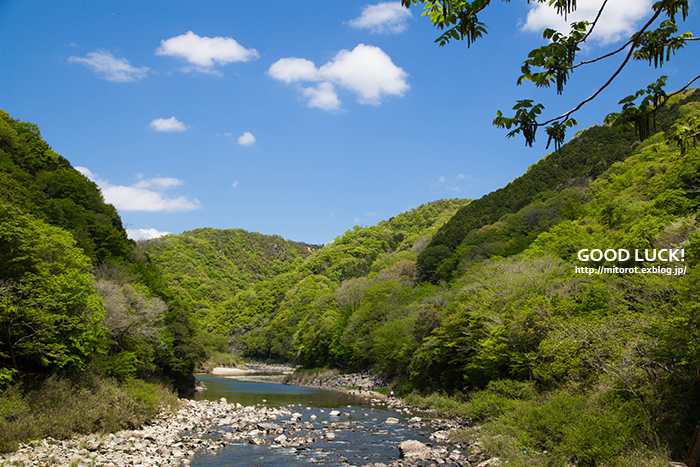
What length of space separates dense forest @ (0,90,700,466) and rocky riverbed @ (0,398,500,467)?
4.62 feet

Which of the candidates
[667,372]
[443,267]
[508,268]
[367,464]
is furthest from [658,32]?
[443,267]

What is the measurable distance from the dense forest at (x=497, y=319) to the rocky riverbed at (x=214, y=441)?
1.41m

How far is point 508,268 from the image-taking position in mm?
36812

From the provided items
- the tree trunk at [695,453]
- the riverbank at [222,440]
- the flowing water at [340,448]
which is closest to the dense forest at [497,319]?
the tree trunk at [695,453]

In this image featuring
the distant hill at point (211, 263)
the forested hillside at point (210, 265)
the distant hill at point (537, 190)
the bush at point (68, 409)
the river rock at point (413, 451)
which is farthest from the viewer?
the distant hill at point (211, 263)

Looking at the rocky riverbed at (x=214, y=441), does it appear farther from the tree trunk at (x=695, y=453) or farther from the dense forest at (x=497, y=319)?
the tree trunk at (x=695, y=453)

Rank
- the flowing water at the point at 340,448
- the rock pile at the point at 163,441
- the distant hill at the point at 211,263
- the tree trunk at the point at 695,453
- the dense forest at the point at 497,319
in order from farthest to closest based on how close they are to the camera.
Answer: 1. the distant hill at the point at 211,263
2. the flowing water at the point at 340,448
3. the rock pile at the point at 163,441
4. the dense forest at the point at 497,319
5. the tree trunk at the point at 695,453

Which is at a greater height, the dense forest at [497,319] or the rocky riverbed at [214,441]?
the dense forest at [497,319]

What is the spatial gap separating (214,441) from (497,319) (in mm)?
17549

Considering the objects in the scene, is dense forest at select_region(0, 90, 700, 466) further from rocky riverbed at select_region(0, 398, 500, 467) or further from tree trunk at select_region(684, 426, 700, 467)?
rocky riverbed at select_region(0, 398, 500, 467)

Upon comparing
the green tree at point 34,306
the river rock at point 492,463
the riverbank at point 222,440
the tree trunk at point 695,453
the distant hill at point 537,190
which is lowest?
the riverbank at point 222,440

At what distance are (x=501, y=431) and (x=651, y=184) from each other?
35884 mm

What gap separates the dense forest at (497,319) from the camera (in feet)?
45.2

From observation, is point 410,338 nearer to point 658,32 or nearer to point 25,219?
point 25,219
